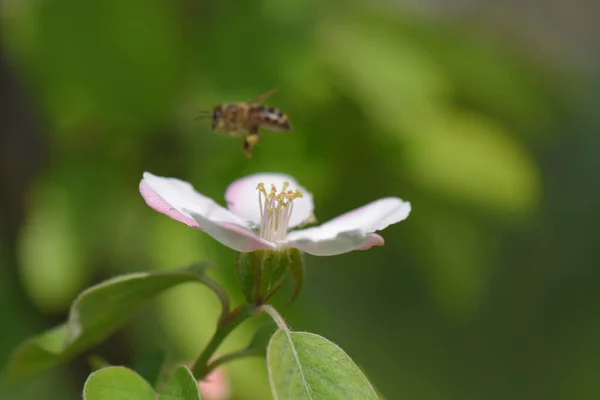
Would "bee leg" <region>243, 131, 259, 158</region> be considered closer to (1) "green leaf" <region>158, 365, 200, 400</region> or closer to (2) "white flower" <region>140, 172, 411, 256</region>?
(2) "white flower" <region>140, 172, 411, 256</region>

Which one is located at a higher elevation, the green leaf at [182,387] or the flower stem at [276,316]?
the flower stem at [276,316]

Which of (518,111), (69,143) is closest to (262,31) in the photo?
(69,143)

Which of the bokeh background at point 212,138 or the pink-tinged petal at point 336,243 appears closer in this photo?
the pink-tinged petal at point 336,243

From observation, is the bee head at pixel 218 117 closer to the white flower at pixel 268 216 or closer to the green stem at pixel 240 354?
the white flower at pixel 268 216

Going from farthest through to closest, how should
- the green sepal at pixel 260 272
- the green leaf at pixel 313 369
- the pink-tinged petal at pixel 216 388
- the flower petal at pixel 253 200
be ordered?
the pink-tinged petal at pixel 216 388, the flower petal at pixel 253 200, the green sepal at pixel 260 272, the green leaf at pixel 313 369

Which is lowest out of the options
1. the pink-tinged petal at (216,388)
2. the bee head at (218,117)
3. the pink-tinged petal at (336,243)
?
the pink-tinged petal at (216,388)

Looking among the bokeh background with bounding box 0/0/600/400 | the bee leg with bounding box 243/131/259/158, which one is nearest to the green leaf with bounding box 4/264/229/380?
the bee leg with bounding box 243/131/259/158

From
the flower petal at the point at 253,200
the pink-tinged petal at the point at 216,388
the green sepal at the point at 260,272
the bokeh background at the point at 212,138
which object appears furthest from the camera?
the bokeh background at the point at 212,138

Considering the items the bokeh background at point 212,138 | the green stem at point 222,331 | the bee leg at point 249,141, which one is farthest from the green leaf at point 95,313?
the bokeh background at point 212,138

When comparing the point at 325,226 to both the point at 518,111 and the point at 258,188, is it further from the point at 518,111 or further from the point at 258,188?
the point at 518,111
